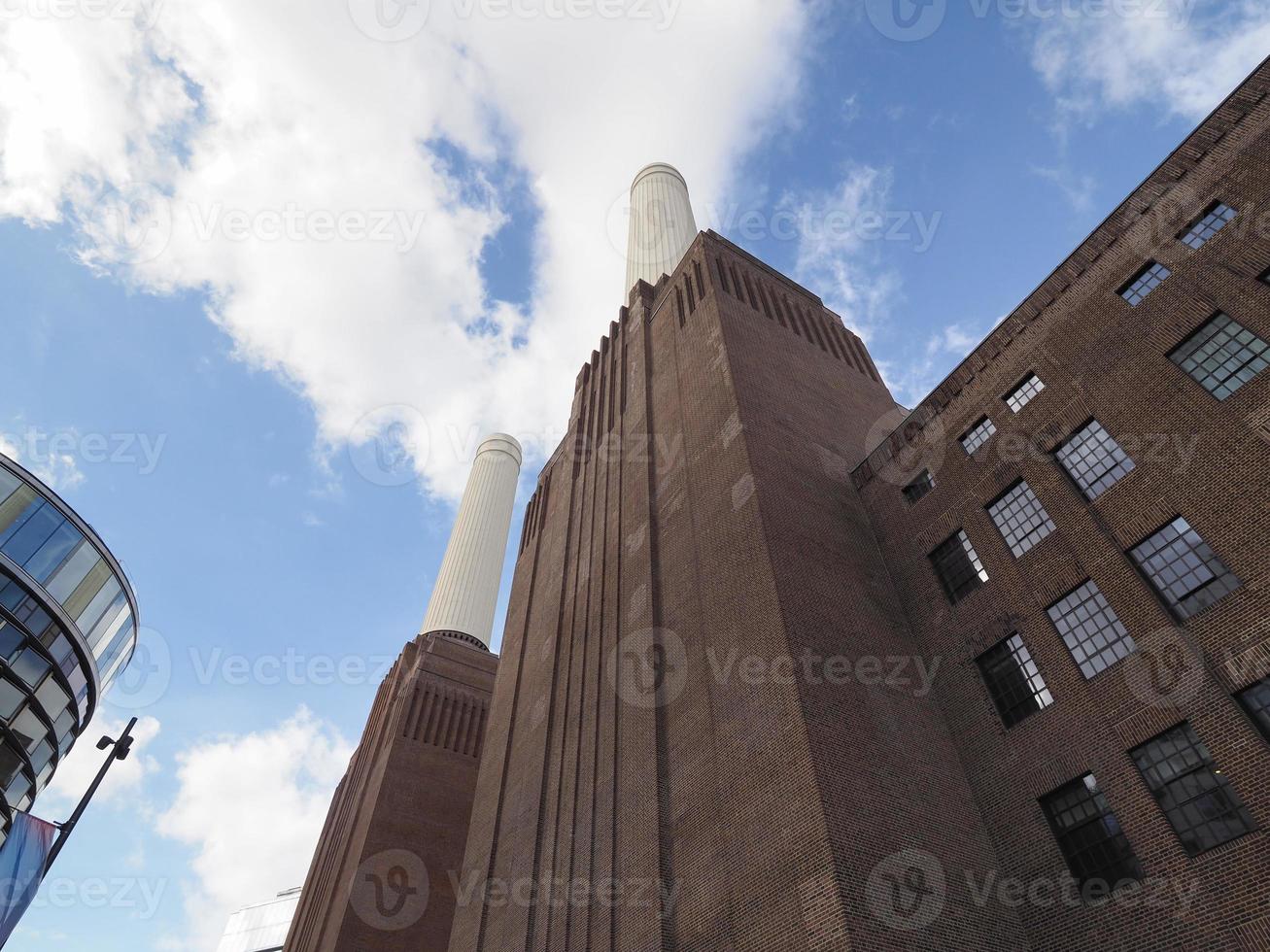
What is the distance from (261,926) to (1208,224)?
133 metres

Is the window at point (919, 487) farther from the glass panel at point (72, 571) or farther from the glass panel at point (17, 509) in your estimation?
the glass panel at point (17, 509)

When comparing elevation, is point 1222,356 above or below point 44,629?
Answer: below

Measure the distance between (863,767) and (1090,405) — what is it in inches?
451

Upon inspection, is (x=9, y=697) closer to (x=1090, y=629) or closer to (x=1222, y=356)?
(x=1090, y=629)

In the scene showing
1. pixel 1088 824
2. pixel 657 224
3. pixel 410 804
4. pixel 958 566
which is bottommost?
pixel 1088 824

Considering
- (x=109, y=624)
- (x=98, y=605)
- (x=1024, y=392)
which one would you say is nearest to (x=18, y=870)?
(x=98, y=605)

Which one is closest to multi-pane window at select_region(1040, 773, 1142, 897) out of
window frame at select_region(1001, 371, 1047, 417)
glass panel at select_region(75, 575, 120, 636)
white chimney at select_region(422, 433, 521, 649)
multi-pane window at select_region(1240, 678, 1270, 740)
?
multi-pane window at select_region(1240, 678, 1270, 740)

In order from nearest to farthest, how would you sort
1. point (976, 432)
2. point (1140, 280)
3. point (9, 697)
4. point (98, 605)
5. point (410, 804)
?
point (1140, 280)
point (976, 432)
point (9, 697)
point (98, 605)
point (410, 804)

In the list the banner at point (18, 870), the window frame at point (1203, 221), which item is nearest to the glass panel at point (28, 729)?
the banner at point (18, 870)

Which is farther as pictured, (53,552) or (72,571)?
(72,571)

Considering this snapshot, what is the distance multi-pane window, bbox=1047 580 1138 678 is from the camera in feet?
57.7

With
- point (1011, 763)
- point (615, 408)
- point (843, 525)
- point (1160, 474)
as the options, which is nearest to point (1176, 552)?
point (1160, 474)

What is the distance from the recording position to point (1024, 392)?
23328 millimetres

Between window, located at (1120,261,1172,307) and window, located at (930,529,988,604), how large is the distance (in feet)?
25.9
